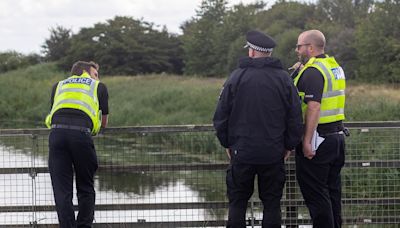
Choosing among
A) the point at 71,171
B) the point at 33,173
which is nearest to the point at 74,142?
the point at 71,171

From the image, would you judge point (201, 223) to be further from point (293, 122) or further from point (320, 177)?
point (293, 122)

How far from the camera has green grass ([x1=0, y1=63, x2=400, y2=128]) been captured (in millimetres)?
21969

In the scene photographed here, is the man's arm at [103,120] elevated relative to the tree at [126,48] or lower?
lower

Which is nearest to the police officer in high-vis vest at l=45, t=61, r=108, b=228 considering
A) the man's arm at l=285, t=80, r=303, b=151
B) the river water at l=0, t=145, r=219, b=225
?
the river water at l=0, t=145, r=219, b=225

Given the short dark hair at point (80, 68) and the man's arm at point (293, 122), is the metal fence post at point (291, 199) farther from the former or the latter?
the short dark hair at point (80, 68)

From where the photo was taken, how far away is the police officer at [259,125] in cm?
580

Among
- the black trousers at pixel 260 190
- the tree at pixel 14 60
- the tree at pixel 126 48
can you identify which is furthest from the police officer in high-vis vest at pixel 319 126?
the tree at pixel 14 60

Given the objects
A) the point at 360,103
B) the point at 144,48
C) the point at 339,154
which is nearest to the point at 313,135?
the point at 339,154

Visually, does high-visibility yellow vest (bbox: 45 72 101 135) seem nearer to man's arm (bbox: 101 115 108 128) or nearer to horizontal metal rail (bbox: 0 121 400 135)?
man's arm (bbox: 101 115 108 128)

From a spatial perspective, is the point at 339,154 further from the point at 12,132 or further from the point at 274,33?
the point at 274,33

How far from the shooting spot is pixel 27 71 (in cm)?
5384

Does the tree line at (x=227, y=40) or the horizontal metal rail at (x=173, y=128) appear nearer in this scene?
the horizontal metal rail at (x=173, y=128)

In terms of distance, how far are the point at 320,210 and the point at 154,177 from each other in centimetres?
800

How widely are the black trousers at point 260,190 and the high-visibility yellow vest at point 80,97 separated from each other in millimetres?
1549
